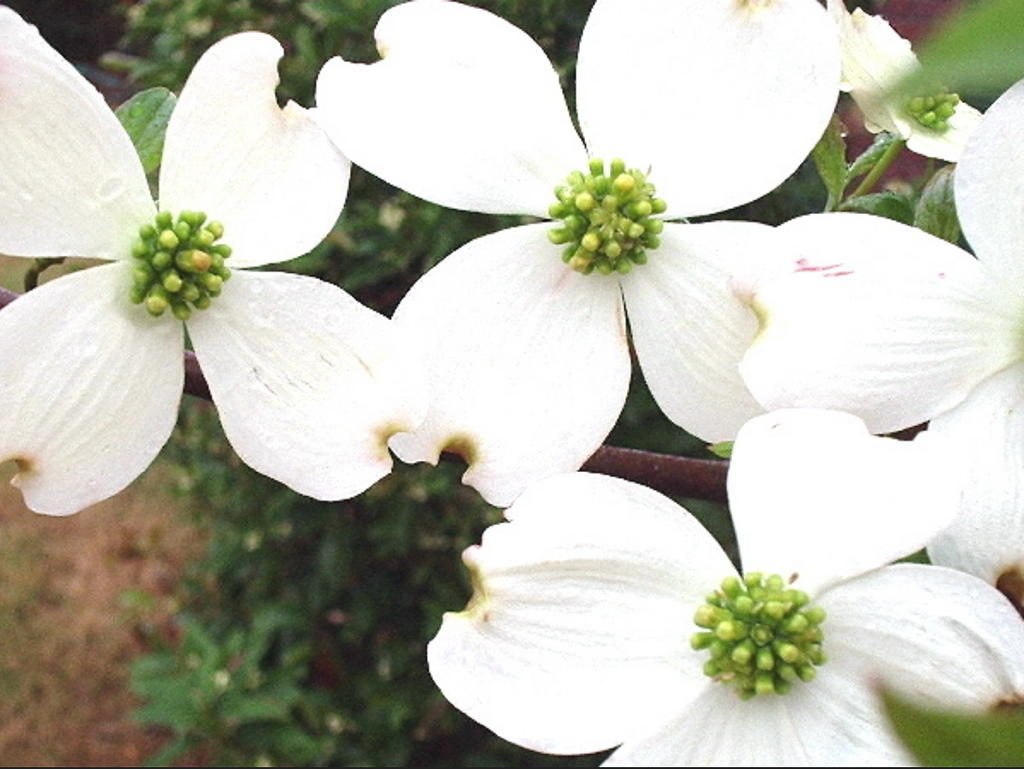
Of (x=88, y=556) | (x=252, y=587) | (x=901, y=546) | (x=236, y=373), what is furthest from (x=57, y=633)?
(x=901, y=546)

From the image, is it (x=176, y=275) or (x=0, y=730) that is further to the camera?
(x=0, y=730)

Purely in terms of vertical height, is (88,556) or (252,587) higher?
(252,587)

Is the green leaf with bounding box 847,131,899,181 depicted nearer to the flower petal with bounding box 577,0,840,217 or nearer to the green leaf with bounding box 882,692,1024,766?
the flower petal with bounding box 577,0,840,217

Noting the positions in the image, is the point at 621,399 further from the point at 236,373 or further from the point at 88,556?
the point at 88,556

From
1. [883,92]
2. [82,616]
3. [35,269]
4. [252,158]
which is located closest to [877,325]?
[883,92]

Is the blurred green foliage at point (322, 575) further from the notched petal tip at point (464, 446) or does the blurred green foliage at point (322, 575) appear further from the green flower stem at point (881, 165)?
the notched petal tip at point (464, 446)

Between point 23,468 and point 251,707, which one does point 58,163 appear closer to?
point 23,468
